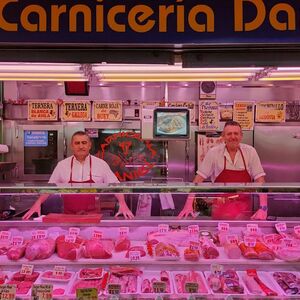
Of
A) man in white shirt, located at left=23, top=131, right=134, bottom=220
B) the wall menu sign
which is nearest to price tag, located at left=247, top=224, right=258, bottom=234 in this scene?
man in white shirt, located at left=23, top=131, right=134, bottom=220

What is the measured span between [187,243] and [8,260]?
4.76 ft

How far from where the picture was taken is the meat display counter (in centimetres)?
300

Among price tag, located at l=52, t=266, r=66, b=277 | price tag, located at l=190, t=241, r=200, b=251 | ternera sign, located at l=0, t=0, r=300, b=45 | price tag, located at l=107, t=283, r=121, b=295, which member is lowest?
price tag, located at l=107, t=283, r=121, b=295

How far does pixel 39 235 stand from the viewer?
358 centimetres

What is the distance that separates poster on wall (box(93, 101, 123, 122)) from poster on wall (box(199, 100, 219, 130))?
5.02ft

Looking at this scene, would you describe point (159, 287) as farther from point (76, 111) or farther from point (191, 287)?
point (76, 111)

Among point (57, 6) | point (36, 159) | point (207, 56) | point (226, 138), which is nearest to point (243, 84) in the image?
point (226, 138)

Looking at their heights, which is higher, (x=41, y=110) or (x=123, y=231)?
(x=41, y=110)

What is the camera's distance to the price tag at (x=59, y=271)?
318 cm

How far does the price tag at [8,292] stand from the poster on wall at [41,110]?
5.38m

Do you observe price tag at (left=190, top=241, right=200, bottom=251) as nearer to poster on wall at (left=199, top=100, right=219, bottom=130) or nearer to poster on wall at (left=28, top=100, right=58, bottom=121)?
poster on wall at (left=199, top=100, right=219, bottom=130)

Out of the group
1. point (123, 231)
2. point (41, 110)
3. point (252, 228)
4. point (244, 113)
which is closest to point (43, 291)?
point (123, 231)

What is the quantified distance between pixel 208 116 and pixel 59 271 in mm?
5360

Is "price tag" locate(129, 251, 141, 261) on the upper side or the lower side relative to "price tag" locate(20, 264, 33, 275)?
upper
